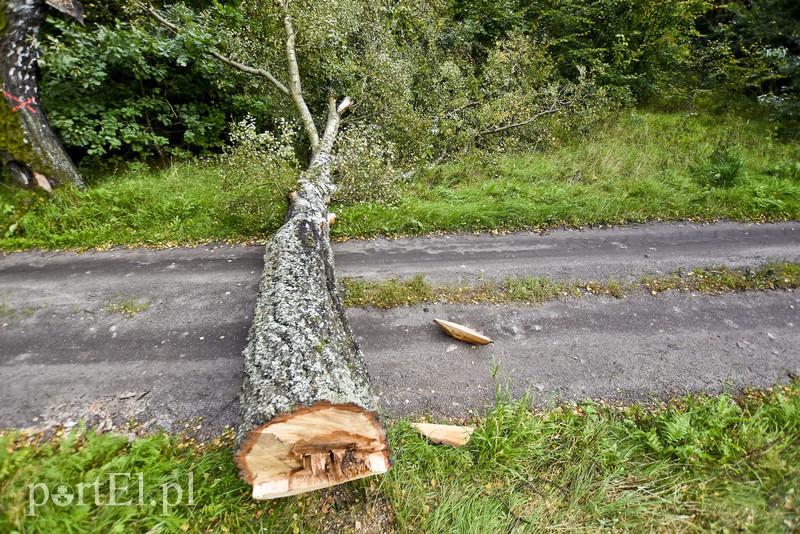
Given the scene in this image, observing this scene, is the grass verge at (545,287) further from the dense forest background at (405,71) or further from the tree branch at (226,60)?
the tree branch at (226,60)

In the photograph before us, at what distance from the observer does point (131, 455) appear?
2828 millimetres

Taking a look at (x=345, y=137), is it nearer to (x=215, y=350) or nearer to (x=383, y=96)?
(x=383, y=96)

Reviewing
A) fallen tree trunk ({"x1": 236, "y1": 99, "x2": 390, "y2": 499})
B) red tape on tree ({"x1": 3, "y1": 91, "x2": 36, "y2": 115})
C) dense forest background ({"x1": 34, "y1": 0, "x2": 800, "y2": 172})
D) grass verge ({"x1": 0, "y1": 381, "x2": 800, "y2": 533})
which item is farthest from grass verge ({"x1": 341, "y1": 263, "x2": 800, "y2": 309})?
red tape on tree ({"x1": 3, "y1": 91, "x2": 36, "y2": 115})

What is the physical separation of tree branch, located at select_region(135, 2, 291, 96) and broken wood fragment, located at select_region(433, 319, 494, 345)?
23.0 feet

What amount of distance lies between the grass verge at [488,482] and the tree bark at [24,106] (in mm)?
5663

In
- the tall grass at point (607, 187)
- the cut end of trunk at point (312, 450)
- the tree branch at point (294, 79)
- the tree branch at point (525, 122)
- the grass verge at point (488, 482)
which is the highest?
the tree branch at point (294, 79)

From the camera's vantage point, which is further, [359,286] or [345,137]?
[345,137]

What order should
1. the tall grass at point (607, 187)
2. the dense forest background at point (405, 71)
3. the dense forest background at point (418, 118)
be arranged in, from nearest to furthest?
the dense forest background at point (418, 118), the tall grass at point (607, 187), the dense forest background at point (405, 71)

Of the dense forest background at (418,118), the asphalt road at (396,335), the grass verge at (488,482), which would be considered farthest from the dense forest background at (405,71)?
the grass verge at (488,482)

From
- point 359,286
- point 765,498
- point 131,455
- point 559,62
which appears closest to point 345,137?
point 359,286

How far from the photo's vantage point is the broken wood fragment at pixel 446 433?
3.12m

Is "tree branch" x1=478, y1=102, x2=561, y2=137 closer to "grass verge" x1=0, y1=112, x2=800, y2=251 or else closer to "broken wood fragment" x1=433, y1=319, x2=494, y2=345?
"grass verge" x1=0, y1=112, x2=800, y2=251

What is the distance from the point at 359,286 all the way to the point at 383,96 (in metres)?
5.81

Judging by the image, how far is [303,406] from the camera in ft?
7.66
